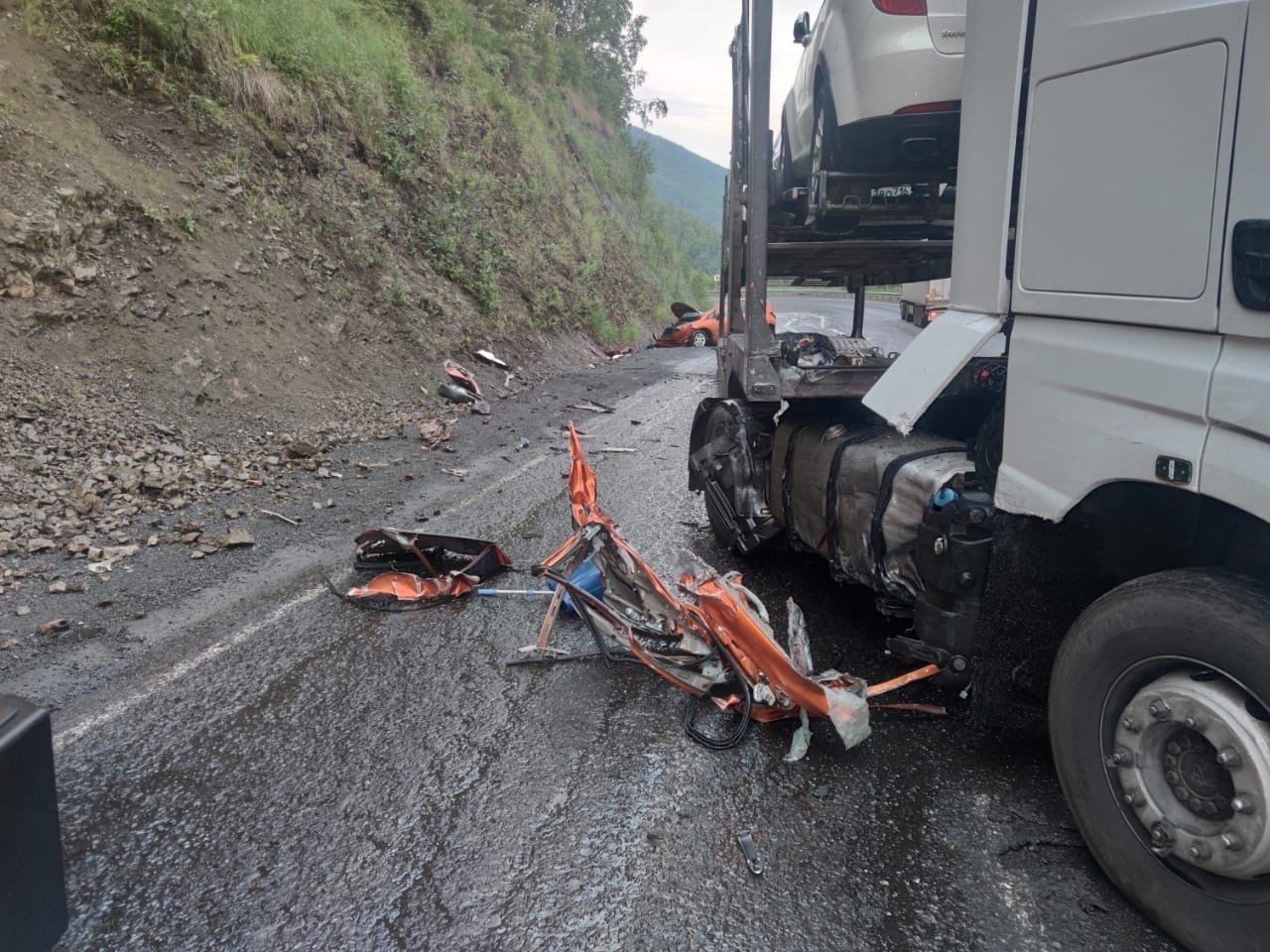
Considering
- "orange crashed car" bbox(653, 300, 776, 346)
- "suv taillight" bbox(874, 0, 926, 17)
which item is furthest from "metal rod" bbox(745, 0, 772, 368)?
"orange crashed car" bbox(653, 300, 776, 346)

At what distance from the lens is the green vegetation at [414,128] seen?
1041 cm

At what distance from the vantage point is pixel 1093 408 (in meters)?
2.39

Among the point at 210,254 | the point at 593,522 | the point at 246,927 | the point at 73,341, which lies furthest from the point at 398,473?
the point at 246,927

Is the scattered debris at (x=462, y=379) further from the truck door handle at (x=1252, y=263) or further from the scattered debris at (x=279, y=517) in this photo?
the truck door handle at (x=1252, y=263)

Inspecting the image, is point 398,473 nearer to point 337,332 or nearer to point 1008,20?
point 337,332

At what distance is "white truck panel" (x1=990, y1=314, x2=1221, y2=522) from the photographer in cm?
211

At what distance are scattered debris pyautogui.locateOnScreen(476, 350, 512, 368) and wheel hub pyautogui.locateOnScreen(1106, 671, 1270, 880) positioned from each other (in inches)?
463

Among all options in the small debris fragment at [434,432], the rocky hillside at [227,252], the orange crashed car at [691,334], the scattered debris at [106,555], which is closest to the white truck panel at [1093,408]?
the scattered debris at [106,555]

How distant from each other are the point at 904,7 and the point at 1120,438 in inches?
117

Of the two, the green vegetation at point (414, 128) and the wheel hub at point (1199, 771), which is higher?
the green vegetation at point (414, 128)

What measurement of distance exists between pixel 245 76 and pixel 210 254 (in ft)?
10.7

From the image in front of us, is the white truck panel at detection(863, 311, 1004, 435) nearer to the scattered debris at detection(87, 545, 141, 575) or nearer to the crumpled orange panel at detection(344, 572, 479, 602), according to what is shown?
the crumpled orange panel at detection(344, 572, 479, 602)

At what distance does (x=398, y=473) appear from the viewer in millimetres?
7930

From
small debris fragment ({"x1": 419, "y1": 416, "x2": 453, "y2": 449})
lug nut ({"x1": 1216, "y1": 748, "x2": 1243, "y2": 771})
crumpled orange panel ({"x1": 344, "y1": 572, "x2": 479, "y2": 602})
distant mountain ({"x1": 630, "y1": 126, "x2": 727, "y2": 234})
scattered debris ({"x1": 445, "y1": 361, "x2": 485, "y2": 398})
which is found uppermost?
distant mountain ({"x1": 630, "y1": 126, "x2": 727, "y2": 234})
